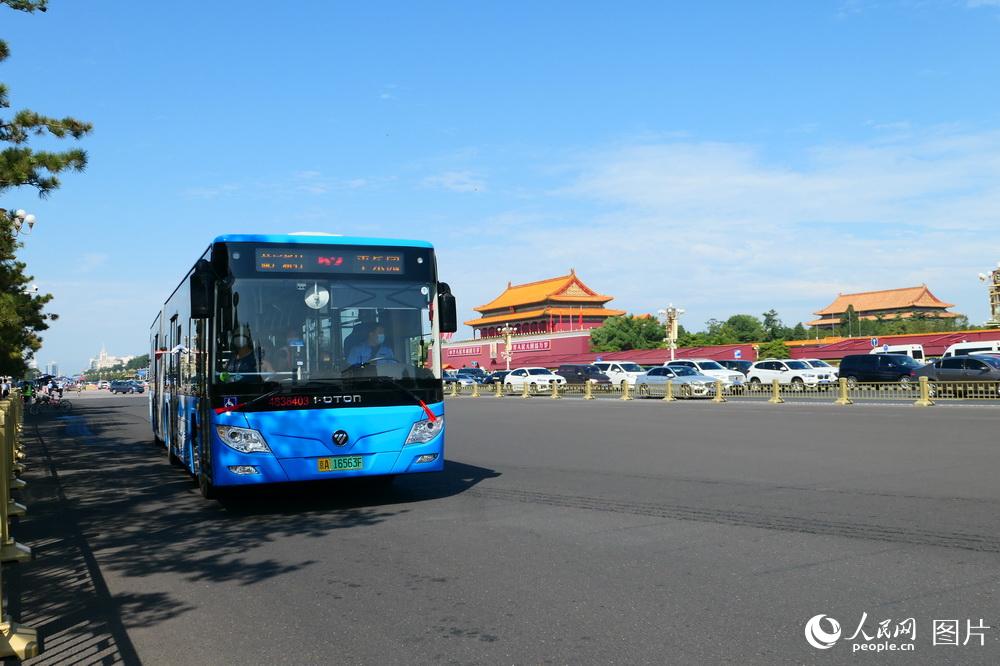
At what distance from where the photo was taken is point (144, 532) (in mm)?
7824

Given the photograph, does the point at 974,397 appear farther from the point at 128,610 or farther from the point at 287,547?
the point at 128,610

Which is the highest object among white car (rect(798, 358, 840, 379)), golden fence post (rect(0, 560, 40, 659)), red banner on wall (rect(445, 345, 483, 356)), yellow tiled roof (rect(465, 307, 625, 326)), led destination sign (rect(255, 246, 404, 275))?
yellow tiled roof (rect(465, 307, 625, 326))

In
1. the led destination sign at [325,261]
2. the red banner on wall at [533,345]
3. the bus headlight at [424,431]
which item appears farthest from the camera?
the red banner on wall at [533,345]

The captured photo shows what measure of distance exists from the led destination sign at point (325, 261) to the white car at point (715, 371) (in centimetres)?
2946

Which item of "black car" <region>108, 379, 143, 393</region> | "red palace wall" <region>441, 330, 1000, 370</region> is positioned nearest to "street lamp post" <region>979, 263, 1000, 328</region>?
"red palace wall" <region>441, 330, 1000, 370</region>

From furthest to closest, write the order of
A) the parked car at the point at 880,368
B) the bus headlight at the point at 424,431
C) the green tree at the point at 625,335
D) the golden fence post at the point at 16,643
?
1. the green tree at the point at 625,335
2. the parked car at the point at 880,368
3. the bus headlight at the point at 424,431
4. the golden fence post at the point at 16,643

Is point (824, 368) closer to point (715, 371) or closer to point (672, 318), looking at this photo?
point (715, 371)

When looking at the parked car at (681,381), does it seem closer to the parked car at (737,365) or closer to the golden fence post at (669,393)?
the golden fence post at (669,393)

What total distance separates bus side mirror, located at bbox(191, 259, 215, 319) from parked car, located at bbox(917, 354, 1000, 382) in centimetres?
2841

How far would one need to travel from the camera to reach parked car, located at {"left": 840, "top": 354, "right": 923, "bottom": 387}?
115 feet

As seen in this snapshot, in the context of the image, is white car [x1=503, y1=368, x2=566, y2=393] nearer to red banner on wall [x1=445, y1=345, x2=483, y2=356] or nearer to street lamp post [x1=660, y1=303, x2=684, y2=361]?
street lamp post [x1=660, y1=303, x2=684, y2=361]

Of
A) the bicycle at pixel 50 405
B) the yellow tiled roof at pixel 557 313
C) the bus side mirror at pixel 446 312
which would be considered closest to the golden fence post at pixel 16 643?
the bus side mirror at pixel 446 312

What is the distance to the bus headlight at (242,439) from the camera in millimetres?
8133

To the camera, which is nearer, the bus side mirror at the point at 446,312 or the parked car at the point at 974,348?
the bus side mirror at the point at 446,312
